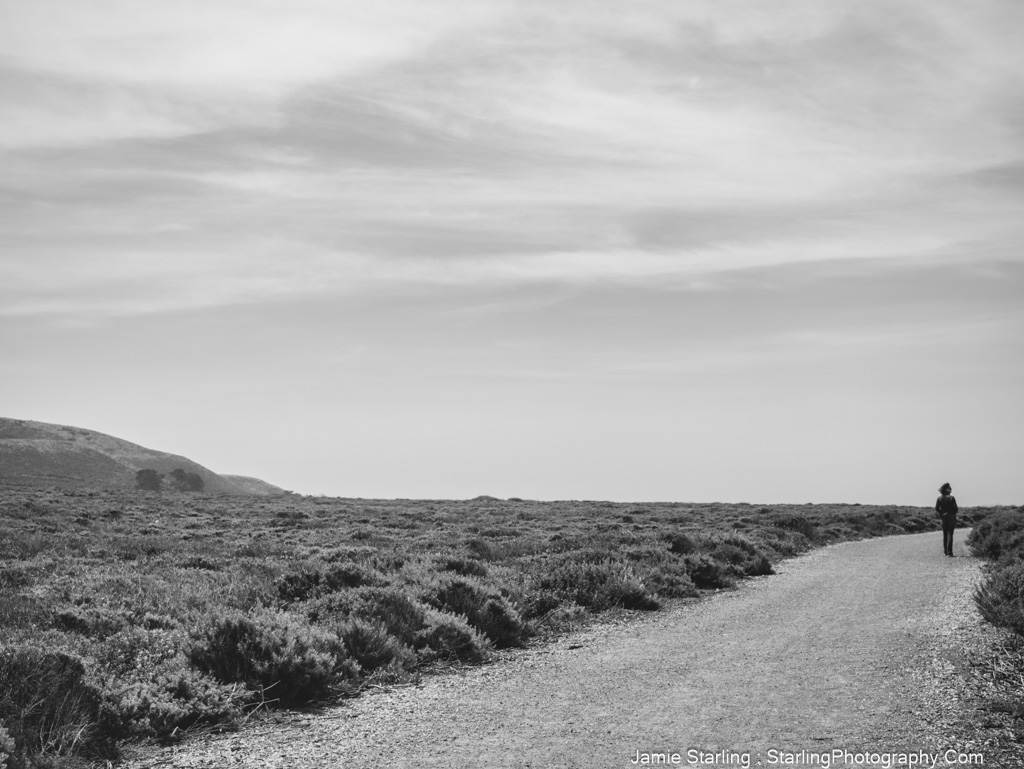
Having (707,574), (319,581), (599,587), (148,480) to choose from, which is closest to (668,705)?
(599,587)

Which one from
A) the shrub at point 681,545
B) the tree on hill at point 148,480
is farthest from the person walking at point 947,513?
the tree on hill at point 148,480

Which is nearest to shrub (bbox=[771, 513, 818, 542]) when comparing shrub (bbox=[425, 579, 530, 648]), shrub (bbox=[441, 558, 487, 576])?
shrub (bbox=[441, 558, 487, 576])

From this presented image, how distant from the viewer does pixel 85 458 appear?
119188mm

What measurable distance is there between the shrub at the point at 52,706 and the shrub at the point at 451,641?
13.4 ft

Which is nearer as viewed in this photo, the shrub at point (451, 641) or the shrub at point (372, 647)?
the shrub at point (372, 647)

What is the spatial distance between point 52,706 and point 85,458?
418 feet

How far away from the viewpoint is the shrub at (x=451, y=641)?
34.3ft

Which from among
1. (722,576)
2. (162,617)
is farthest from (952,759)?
(722,576)

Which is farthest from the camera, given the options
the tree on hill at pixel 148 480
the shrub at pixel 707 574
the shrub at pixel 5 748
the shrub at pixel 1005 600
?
the tree on hill at pixel 148 480

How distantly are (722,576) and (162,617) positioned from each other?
1160 cm

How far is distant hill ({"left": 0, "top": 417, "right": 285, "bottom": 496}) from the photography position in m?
111

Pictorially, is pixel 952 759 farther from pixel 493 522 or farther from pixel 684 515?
pixel 684 515

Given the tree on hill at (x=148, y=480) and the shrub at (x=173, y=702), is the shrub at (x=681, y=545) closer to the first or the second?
the shrub at (x=173, y=702)

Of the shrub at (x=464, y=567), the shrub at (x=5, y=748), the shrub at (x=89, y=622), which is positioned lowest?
the shrub at (x=89, y=622)
